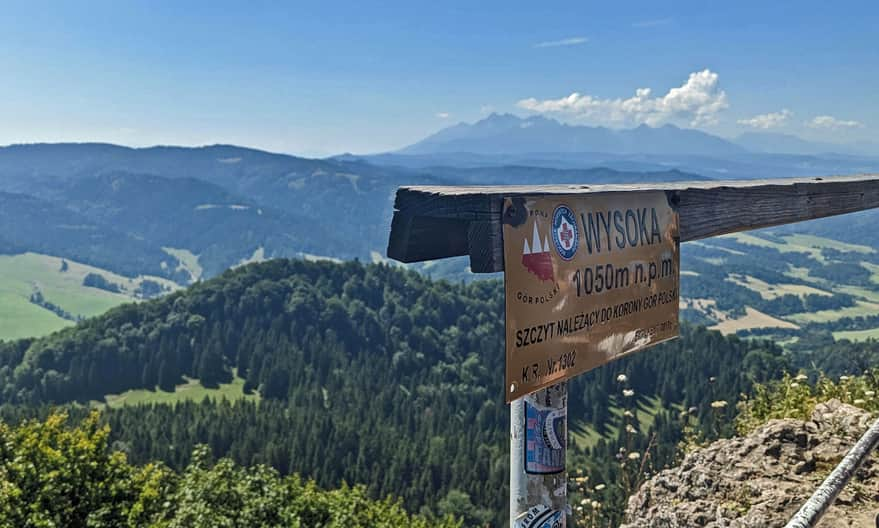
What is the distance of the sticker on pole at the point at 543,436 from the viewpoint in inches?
98.7

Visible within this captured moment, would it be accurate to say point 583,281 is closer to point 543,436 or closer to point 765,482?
point 543,436

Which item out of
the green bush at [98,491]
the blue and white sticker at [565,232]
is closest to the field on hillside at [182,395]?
the green bush at [98,491]

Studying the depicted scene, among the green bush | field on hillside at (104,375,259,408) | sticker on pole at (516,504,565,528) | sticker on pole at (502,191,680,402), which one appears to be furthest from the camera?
field on hillside at (104,375,259,408)

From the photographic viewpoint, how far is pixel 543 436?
8.27 feet

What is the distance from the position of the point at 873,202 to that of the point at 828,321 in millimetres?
220865

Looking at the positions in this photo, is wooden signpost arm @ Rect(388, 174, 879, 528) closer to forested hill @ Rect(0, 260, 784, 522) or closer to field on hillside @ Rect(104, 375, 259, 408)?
forested hill @ Rect(0, 260, 784, 522)

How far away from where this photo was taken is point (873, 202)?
5.03 meters

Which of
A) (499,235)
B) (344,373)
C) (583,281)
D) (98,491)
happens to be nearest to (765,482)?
(583,281)

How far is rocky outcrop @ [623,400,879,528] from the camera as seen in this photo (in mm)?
3992

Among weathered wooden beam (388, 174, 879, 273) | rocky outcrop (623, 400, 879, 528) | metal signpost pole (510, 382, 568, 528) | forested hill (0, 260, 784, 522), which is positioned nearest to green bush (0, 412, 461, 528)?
rocky outcrop (623, 400, 879, 528)

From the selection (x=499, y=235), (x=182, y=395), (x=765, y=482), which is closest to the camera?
(x=499, y=235)

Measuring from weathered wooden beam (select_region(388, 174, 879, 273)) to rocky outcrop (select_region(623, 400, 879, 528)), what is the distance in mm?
1631

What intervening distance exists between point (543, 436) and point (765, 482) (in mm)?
2623

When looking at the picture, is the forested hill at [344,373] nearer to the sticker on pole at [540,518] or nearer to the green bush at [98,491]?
the green bush at [98,491]
